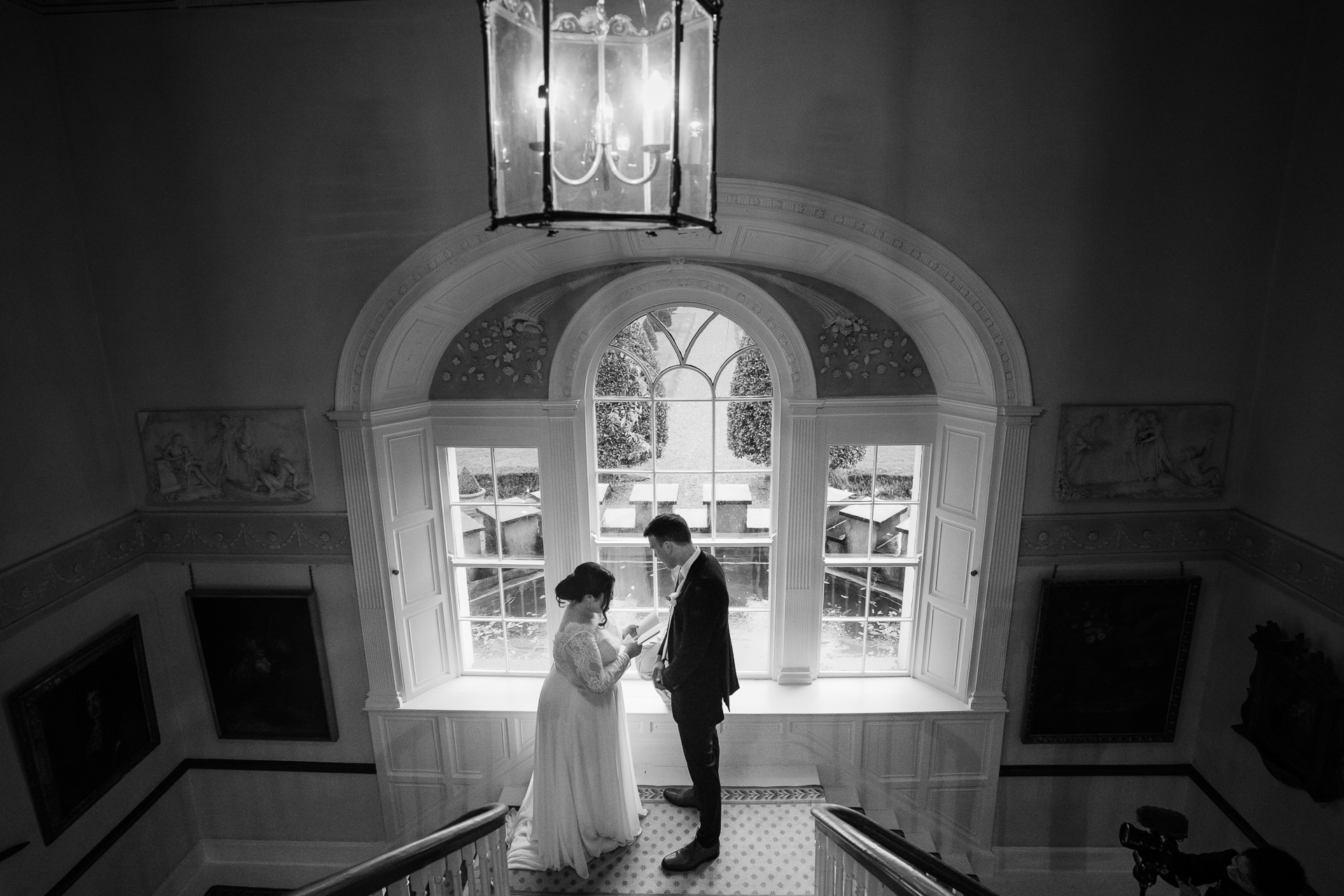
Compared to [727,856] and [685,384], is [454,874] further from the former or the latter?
[685,384]

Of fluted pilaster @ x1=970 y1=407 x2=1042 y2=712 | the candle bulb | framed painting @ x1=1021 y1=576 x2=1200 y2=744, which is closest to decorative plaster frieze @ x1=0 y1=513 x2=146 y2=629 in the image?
the candle bulb

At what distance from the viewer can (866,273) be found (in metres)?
4.23

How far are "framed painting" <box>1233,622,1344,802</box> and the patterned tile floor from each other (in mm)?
2415

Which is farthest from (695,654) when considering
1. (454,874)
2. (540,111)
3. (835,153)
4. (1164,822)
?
(835,153)

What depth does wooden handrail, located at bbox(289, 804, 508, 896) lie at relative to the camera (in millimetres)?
2238

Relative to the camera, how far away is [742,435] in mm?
4891

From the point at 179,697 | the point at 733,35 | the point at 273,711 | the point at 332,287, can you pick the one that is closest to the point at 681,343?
the point at 733,35

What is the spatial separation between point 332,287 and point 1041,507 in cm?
437

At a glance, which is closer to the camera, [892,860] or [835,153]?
[892,860]

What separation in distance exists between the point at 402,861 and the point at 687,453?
300 centimetres

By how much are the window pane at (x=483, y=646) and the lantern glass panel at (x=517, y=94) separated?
3.98 metres

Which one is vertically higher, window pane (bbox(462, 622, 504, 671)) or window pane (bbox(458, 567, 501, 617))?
window pane (bbox(458, 567, 501, 617))

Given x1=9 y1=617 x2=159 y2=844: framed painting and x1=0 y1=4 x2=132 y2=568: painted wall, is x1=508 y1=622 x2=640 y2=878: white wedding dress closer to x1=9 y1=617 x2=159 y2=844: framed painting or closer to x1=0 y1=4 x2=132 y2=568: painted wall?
x1=9 y1=617 x2=159 y2=844: framed painting

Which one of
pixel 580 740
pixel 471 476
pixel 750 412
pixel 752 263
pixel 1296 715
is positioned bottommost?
pixel 580 740
